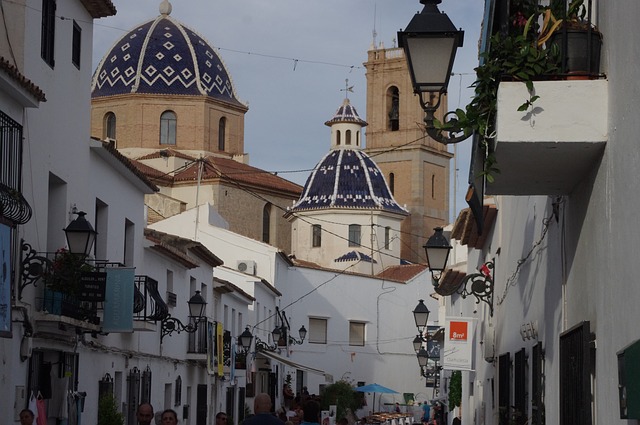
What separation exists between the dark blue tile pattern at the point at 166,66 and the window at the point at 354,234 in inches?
377

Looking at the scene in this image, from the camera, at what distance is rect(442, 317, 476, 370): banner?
16.7 meters

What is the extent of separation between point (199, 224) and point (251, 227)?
38.4 feet

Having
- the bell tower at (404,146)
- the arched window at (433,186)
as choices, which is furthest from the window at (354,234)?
the arched window at (433,186)

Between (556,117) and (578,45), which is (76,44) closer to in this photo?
(578,45)

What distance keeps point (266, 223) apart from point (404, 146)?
19193 mm

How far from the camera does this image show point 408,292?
2347 inches

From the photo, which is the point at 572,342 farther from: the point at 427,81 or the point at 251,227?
the point at 251,227

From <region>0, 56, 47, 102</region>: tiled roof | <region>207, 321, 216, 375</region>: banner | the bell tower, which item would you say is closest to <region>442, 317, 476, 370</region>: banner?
<region>0, 56, 47, 102</region>: tiled roof

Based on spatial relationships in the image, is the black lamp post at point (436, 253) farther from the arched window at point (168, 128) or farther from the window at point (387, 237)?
the window at point (387, 237)

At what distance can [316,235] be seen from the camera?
63906 millimetres

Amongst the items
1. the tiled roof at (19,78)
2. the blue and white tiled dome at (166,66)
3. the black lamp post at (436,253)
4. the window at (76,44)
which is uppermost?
the blue and white tiled dome at (166,66)

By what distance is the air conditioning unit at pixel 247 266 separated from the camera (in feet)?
154

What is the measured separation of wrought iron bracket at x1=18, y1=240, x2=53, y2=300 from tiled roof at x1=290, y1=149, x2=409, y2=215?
158 feet

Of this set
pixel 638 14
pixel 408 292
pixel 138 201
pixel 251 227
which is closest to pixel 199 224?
pixel 251 227
